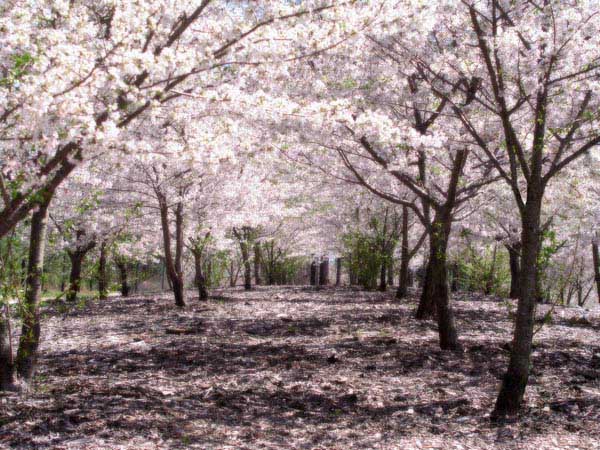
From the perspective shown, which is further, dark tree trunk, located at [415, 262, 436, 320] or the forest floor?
dark tree trunk, located at [415, 262, 436, 320]

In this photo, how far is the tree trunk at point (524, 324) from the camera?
17.2 ft

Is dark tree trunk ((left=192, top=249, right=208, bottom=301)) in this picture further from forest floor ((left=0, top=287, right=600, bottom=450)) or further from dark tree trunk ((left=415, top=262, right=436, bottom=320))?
dark tree trunk ((left=415, top=262, right=436, bottom=320))

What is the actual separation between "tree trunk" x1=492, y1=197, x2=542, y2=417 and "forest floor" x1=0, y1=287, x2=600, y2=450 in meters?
0.23

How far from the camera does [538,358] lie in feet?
26.4

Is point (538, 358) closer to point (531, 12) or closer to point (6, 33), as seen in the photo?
point (531, 12)

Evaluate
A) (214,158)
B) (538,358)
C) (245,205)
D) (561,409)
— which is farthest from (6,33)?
(245,205)

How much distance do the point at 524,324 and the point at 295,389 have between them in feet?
9.41

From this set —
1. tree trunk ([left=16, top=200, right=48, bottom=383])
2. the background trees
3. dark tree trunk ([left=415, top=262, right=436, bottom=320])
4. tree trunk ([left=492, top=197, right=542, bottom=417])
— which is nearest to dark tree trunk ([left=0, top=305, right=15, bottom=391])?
the background trees

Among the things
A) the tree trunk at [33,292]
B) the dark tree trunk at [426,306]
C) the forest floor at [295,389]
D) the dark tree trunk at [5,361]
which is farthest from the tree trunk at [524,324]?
the dark tree trunk at [426,306]

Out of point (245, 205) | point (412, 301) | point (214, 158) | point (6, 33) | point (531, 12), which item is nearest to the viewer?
point (6, 33)

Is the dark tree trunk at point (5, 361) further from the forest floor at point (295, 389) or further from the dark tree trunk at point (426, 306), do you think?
the dark tree trunk at point (426, 306)

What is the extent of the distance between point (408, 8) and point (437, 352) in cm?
564

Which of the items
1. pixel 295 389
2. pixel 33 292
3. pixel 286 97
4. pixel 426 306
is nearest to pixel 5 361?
pixel 33 292

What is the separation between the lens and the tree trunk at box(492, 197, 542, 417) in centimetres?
523
